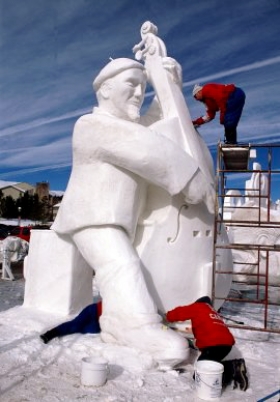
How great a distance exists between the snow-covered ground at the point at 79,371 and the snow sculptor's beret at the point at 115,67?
8.64 feet

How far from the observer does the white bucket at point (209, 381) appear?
9.41 feet

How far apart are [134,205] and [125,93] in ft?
3.94

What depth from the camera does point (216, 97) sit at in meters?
4.99

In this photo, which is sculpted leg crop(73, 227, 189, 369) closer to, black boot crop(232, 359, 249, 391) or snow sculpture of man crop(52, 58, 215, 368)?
snow sculpture of man crop(52, 58, 215, 368)

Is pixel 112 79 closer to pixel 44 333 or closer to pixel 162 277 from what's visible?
pixel 162 277

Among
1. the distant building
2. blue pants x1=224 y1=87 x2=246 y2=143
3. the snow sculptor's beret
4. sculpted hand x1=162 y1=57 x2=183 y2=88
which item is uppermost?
the distant building

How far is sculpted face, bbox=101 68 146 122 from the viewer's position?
4.45 m

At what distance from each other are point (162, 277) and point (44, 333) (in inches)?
48.4

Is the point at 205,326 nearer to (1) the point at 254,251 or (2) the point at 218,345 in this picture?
(2) the point at 218,345

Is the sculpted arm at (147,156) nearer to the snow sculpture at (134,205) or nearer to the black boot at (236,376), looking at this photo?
the snow sculpture at (134,205)

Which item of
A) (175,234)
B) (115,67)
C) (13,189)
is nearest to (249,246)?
(175,234)

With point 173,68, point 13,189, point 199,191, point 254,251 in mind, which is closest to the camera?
point 199,191

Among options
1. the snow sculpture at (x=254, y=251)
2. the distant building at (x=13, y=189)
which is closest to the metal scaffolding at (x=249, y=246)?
the snow sculpture at (x=254, y=251)

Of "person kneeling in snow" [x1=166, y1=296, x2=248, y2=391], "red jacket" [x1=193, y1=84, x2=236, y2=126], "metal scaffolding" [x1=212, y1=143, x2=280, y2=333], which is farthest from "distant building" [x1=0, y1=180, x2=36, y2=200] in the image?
"person kneeling in snow" [x1=166, y1=296, x2=248, y2=391]
